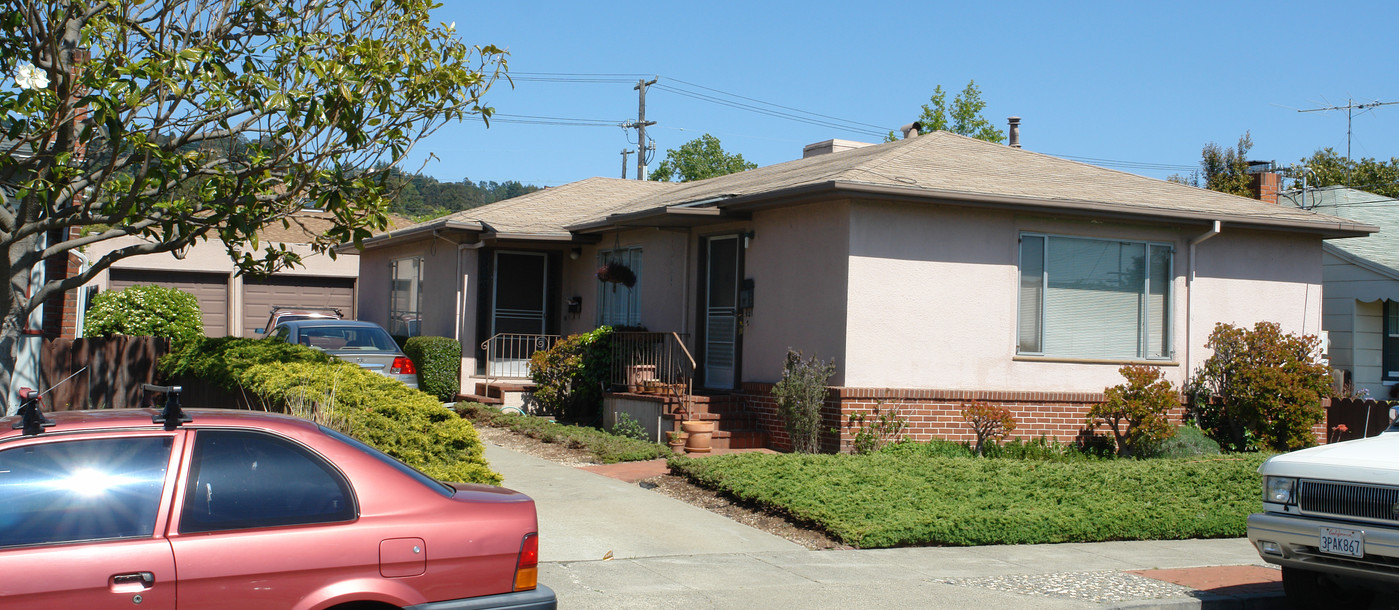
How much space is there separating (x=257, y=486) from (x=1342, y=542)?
5923mm

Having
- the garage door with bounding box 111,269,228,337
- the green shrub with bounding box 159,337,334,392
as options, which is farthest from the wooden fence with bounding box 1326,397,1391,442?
the garage door with bounding box 111,269,228,337

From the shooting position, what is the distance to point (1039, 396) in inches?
535

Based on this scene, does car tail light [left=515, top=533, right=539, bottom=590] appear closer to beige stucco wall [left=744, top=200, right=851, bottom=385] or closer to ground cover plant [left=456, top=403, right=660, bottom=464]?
ground cover plant [left=456, top=403, right=660, bottom=464]

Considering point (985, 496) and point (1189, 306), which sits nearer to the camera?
point (985, 496)

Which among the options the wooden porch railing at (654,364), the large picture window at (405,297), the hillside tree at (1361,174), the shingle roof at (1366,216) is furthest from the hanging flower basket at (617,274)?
the hillside tree at (1361,174)

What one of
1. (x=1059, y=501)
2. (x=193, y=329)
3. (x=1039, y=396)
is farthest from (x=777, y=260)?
(x=193, y=329)

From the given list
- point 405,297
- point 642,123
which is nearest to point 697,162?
point 642,123

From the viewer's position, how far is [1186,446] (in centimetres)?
1337

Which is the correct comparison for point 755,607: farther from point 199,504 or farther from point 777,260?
point 777,260

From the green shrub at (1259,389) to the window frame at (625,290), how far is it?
779 centimetres

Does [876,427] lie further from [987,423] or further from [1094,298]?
[1094,298]

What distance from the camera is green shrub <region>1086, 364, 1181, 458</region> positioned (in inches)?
515

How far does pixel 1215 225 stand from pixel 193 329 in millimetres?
17046

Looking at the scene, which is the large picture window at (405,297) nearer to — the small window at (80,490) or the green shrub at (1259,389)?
the green shrub at (1259,389)
